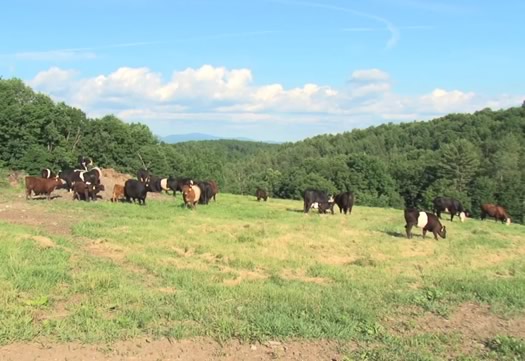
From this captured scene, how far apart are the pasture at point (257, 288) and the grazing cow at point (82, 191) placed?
5.99 metres

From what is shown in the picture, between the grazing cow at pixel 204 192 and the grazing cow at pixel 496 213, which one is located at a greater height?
the grazing cow at pixel 204 192

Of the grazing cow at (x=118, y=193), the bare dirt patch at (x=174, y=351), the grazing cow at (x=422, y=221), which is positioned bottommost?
the bare dirt patch at (x=174, y=351)

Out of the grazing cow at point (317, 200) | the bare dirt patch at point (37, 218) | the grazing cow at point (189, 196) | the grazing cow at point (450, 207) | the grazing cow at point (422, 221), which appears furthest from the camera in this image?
the grazing cow at point (450, 207)

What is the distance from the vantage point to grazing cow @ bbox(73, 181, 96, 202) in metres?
25.0

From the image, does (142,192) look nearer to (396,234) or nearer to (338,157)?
(396,234)

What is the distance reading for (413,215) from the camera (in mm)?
20172

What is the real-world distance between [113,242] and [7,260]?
4.12m

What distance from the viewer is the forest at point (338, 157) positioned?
→ 166ft

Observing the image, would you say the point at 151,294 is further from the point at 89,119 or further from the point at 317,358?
the point at 89,119

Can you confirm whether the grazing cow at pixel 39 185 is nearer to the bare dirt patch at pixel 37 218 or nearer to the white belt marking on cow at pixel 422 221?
the bare dirt patch at pixel 37 218

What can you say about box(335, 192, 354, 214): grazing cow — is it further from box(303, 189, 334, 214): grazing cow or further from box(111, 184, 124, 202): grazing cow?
box(111, 184, 124, 202): grazing cow

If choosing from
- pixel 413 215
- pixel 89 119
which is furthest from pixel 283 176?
pixel 413 215

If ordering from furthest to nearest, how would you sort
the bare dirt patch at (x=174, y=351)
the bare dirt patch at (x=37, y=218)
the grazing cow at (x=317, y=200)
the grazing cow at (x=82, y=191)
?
the grazing cow at (x=317, y=200) → the grazing cow at (x=82, y=191) → the bare dirt patch at (x=37, y=218) → the bare dirt patch at (x=174, y=351)

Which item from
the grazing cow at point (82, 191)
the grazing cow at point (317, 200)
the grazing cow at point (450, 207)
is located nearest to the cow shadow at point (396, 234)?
the grazing cow at point (317, 200)
